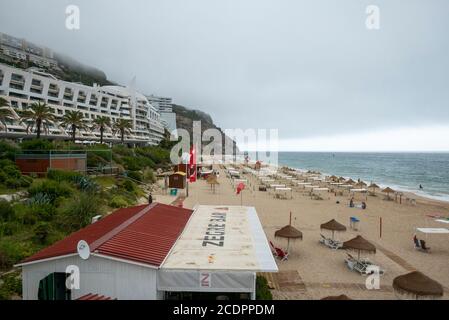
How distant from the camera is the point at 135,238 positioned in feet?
29.0

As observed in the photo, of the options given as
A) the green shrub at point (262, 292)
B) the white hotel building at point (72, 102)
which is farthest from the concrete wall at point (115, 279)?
the white hotel building at point (72, 102)

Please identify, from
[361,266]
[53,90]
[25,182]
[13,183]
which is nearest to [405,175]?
[361,266]

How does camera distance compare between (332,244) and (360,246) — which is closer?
(360,246)

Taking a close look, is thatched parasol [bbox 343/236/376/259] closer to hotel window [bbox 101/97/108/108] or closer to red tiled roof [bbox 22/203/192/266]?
red tiled roof [bbox 22/203/192/266]

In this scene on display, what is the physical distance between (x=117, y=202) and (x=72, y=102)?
6088 cm

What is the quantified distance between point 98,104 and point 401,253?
261 ft

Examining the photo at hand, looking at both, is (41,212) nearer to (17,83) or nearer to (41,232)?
(41,232)

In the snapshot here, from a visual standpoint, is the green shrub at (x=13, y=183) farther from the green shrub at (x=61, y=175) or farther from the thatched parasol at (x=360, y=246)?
the thatched parasol at (x=360, y=246)

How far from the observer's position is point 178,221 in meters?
11.5

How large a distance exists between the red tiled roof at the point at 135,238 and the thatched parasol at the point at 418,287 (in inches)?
263

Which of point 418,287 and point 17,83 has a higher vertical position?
point 17,83

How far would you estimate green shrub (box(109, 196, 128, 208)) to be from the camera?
20.5m

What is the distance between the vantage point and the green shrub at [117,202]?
67.2 ft
